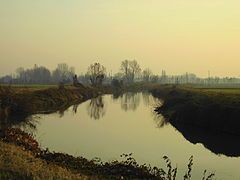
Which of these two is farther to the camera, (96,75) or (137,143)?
(96,75)

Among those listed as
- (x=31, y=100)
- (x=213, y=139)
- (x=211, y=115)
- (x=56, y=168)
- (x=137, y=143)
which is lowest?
(x=213, y=139)

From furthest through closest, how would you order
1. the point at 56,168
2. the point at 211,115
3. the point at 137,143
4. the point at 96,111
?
the point at 96,111 → the point at 211,115 → the point at 137,143 → the point at 56,168

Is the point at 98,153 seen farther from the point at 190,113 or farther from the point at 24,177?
the point at 190,113

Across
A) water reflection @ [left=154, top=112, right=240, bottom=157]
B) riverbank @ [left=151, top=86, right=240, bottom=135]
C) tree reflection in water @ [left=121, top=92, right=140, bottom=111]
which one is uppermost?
riverbank @ [left=151, top=86, right=240, bottom=135]

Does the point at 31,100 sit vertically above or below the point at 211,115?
above

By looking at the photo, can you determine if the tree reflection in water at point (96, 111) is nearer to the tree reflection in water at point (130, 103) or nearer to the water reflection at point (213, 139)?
the tree reflection in water at point (130, 103)

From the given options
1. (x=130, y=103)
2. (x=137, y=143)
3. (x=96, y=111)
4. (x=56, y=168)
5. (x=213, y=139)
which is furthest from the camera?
(x=130, y=103)

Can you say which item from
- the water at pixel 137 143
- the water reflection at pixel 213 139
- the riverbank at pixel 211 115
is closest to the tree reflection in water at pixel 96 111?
the water at pixel 137 143

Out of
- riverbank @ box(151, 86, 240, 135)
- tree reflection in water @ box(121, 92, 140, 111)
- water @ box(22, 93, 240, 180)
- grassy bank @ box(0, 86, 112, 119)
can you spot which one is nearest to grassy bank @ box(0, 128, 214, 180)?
water @ box(22, 93, 240, 180)

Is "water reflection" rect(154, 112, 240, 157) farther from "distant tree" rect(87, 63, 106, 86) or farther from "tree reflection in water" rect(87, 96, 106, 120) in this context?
"distant tree" rect(87, 63, 106, 86)

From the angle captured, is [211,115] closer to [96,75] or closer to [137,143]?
[137,143]

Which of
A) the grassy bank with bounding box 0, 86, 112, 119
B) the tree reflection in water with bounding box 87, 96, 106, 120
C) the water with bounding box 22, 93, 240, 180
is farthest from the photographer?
the tree reflection in water with bounding box 87, 96, 106, 120

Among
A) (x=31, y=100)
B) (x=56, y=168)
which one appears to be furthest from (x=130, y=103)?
(x=56, y=168)

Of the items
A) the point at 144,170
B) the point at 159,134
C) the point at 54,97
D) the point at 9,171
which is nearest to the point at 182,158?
the point at 144,170
